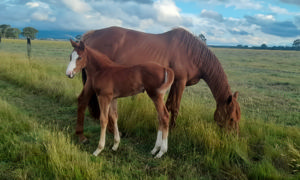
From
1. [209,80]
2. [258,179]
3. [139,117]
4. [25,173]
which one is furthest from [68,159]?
[209,80]

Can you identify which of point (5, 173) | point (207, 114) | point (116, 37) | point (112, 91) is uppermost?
point (116, 37)

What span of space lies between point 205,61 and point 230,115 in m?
1.17

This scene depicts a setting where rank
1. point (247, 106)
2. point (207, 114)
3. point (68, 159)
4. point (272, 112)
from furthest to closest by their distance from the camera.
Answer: point (247, 106)
point (272, 112)
point (207, 114)
point (68, 159)

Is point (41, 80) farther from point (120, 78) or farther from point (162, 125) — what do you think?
point (162, 125)

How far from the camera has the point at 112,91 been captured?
3398 millimetres

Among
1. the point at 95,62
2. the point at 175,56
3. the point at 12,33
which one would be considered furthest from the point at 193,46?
the point at 12,33

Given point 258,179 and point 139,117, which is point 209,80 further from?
point 258,179

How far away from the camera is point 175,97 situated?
4.31m

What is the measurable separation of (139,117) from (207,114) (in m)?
1.62

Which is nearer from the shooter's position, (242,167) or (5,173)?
(5,173)

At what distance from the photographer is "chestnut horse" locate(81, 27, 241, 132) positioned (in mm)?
4184

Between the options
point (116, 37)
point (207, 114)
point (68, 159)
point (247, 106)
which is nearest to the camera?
point (68, 159)

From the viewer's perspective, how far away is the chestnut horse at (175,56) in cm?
418

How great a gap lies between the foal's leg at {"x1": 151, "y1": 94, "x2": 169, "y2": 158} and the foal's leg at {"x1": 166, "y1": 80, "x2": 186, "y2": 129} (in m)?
0.77
